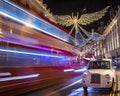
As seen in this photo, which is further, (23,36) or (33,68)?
(33,68)

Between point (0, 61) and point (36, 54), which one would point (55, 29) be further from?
point (0, 61)

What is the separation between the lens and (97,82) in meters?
17.7

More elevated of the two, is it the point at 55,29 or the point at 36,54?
the point at 55,29

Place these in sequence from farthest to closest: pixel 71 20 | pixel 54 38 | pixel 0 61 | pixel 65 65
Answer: pixel 71 20 → pixel 65 65 → pixel 54 38 → pixel 0 61

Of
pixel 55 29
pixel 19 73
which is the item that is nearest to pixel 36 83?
pixel 19 73

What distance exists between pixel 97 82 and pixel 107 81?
1.95 feet

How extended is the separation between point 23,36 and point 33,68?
7.25 ft

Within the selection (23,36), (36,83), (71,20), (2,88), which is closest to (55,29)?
(36,83)

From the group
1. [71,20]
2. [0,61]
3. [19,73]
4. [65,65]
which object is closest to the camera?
[0,61]

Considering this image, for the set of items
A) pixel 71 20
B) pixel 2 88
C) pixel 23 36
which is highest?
pixel 71 20

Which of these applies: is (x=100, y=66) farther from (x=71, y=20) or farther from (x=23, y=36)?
(x=71, y=20)

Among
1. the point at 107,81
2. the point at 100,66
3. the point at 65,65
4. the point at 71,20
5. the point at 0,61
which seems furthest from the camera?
the point at 71,20

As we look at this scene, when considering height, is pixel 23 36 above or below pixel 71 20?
below

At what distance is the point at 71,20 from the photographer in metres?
33.3
